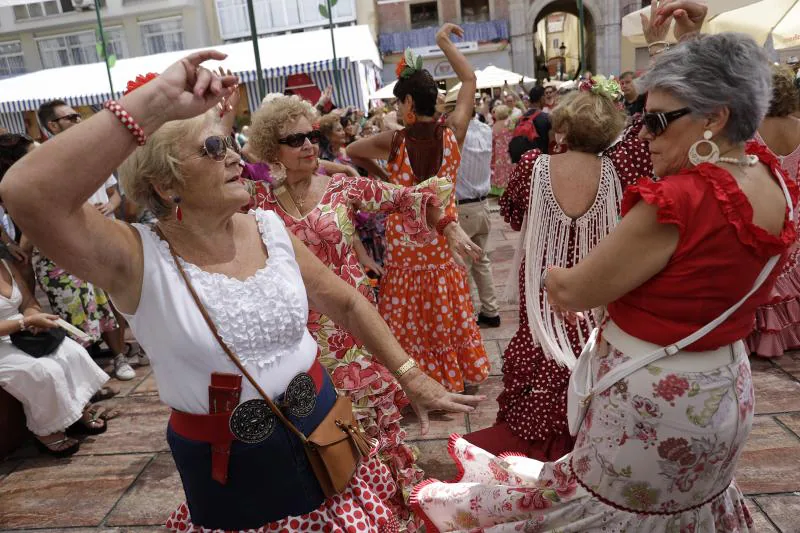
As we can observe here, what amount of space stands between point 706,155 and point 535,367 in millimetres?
1699

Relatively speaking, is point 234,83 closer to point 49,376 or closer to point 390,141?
point 390,141

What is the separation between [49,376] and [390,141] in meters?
2.62

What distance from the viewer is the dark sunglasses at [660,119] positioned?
155cm

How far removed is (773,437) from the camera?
314 centimetres

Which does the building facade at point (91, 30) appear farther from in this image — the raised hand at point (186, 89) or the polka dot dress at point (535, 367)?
the raised hand at point (186, 89)

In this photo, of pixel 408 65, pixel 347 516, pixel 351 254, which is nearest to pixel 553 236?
pixel 351 254

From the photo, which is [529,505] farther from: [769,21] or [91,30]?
[91,30]

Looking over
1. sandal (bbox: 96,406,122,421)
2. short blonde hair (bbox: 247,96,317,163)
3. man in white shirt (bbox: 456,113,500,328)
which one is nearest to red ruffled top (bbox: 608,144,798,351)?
short blonde hair (bbox: 247,96,317,163)

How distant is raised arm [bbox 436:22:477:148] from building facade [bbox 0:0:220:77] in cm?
2891

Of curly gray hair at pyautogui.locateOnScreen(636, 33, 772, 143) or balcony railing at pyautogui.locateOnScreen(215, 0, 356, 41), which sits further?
balcony railing at pyautogui.locateOnScreen(215, 0, 356, 41)

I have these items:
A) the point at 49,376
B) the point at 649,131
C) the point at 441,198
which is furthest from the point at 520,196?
the point at 49,376

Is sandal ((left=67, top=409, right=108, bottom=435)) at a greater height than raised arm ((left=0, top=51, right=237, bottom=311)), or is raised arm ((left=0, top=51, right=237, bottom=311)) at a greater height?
raised arm ((left=0, top=51, right=237, bottom=311))

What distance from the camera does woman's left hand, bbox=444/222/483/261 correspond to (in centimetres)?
255

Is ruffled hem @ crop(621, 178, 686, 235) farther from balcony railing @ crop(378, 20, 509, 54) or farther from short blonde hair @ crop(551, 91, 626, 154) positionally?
balcony railing @ crop(378, 20, 509, 54)
